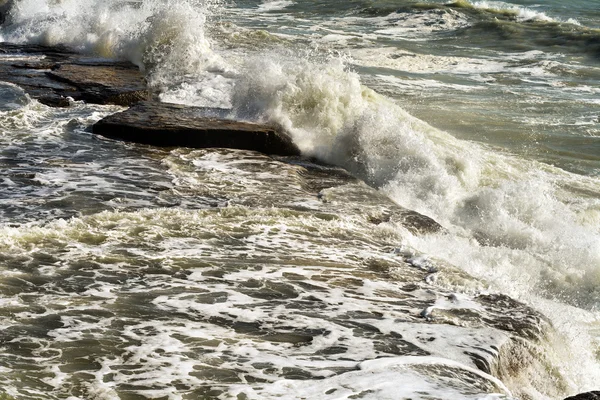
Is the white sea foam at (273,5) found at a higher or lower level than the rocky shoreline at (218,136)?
higher

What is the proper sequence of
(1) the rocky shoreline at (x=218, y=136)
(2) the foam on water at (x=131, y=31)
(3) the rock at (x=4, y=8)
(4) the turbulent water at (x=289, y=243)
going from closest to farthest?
(4) the turbulent water at (x=289, y=243) < (1) the rocky shoreline at (x=218, y=136) < (2) the foam on water at (x=131, y=31) < (3) the rock at (x=4, y=8)

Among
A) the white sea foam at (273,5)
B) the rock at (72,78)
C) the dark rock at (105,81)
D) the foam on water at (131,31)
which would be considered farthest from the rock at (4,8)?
the white sea foam at (273,5)

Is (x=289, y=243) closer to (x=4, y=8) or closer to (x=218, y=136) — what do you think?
(x=218, y=136)

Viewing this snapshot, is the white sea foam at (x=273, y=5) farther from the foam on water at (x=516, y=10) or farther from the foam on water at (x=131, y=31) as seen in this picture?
the foam on water at (x=131, y=31)

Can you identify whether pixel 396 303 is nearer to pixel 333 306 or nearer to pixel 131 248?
pixel 333 306

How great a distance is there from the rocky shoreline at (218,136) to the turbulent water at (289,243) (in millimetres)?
32

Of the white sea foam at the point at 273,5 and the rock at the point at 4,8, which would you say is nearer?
the rock at the point at 4,8

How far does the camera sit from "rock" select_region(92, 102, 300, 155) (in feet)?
27.7

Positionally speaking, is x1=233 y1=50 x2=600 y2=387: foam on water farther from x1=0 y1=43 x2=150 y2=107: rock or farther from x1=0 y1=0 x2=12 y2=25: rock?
x1=0 y1=0 x2=12 y2=25: rock

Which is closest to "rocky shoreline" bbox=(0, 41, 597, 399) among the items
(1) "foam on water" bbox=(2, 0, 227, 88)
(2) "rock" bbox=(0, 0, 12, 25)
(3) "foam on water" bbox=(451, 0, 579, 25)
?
(1) "foam on water" bbox=(2, 0, 227, 88)

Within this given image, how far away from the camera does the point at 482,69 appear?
58.1ft

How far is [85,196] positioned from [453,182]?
12.4 feet

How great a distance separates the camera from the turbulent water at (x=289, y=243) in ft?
13.6

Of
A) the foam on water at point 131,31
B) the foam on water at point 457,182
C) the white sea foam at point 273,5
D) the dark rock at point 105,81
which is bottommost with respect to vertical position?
the foam on water at point 457,182
